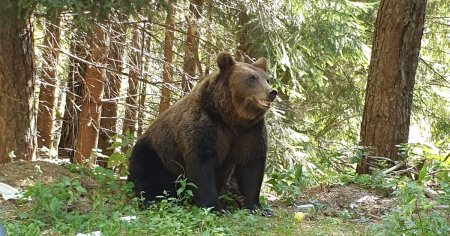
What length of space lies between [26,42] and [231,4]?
5.14m

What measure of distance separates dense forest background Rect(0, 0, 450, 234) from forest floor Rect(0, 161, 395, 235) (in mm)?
341

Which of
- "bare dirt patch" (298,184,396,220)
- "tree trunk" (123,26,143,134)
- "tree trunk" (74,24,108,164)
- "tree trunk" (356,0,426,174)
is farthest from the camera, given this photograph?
"tree trunk" (74,24,108,164)

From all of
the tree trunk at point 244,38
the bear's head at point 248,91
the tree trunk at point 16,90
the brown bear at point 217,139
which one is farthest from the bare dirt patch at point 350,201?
the tree trunk at point 244,38

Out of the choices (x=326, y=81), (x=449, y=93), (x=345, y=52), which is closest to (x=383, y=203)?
(x=345, y=52)

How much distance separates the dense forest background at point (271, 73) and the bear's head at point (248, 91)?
40.3 inches

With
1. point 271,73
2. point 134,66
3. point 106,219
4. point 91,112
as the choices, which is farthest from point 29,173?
point 91,112

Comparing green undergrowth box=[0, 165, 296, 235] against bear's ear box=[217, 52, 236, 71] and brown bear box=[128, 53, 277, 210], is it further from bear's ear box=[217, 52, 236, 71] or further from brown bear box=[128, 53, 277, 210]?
bear's ear box=[217, 52, 236, 71]

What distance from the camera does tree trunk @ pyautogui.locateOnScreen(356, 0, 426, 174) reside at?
830 centimetres

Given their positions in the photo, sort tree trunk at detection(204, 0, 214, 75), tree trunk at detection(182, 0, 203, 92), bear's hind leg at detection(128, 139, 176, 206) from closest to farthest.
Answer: bear's hind leg at detection(128, 139, 176, 206)
tree trunk at detection(182, 0, 203, 92)
tree trunk at detection(204, 0, 214, 75)

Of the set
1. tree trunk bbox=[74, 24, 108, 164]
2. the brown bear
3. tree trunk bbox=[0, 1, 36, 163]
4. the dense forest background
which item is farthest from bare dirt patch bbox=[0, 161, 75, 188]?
tree trunk bbox=[74, 24, 108, 164]

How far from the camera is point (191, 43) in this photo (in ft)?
37.2

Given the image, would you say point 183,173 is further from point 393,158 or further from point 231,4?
point 231,4

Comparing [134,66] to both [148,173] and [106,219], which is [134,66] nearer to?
[148,173]

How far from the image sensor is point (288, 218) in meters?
6.10
